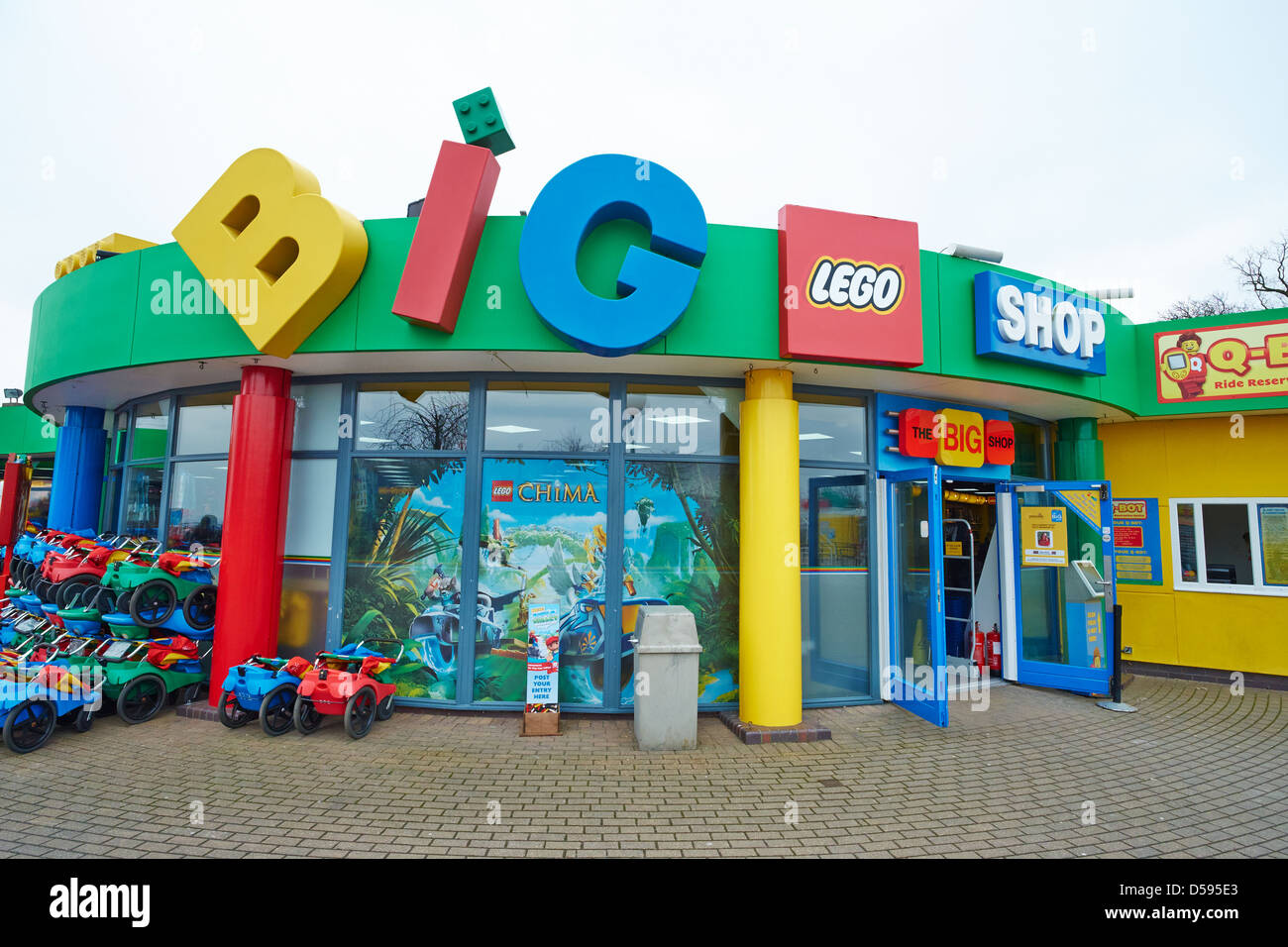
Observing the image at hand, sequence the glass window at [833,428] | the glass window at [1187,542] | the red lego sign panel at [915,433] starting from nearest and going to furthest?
1. the glass window at [833,428]
2. the red lego sign panel at [915,433]
3. the glass window at [1187,542]

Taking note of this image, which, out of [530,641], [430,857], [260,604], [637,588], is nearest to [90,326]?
[260,604]

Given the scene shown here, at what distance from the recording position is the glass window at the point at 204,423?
7.87m

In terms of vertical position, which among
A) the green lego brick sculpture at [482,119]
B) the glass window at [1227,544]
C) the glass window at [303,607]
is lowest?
the glass window at [303,607]

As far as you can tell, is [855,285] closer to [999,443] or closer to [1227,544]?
[999,443]

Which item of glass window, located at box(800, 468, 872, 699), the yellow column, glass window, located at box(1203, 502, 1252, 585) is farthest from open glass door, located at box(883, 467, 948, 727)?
glass window, located at box(1203, 502, 1252, 585)

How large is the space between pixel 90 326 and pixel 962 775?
10036mm

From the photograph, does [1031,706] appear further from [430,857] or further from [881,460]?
[430,857]

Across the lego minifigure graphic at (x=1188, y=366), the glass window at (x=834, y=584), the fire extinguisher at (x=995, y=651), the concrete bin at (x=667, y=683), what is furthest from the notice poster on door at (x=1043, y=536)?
the concrete bin at (x=667, y=683)

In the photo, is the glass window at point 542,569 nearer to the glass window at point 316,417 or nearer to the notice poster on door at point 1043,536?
the glass window at point 316,417

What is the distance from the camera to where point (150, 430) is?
9.08 m

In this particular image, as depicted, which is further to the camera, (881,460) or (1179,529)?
(1179,529)

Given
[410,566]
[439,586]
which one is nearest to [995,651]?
[439,586]

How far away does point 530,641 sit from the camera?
247 inches

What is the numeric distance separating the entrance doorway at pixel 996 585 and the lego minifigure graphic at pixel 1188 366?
220 cm
